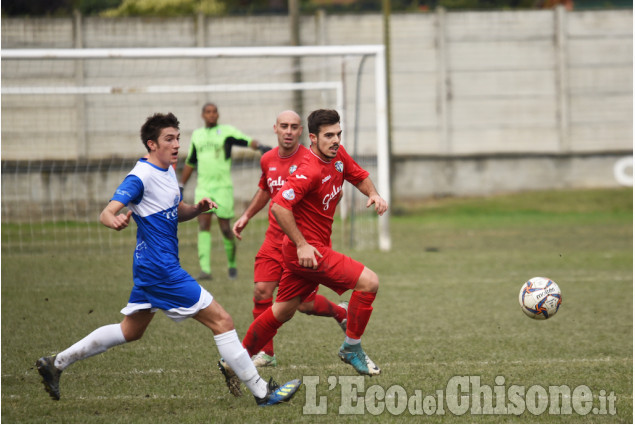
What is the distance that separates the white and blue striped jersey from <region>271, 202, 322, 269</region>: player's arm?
2.19 ft

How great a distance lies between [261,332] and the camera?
5.66 meters

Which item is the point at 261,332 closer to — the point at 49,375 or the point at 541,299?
the point at 49,375

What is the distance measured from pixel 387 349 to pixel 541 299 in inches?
50.0

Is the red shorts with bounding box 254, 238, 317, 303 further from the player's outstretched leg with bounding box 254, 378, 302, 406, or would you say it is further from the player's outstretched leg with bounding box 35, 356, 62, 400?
the player's outstretched leg with bounding box 35, 356, 62, 400

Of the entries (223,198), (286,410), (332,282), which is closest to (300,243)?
(332,282)

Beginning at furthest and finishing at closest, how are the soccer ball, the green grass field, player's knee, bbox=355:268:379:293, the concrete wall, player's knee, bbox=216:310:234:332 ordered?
the concrete wall
the soccer ball
player's knee, bbox=355:268:379:293
player's knee, bbox=216:310:234:332
the green grass field

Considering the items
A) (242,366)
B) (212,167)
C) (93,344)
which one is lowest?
(242,366)

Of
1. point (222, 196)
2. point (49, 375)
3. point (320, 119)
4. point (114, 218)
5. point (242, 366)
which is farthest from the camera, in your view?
point (222, 196)

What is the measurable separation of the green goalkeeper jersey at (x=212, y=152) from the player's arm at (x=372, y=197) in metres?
4.81

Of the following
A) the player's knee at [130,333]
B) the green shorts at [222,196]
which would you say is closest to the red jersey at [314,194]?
the player's knee at [130,333]

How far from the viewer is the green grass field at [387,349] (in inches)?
192

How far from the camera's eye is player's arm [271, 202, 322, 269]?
5164mm

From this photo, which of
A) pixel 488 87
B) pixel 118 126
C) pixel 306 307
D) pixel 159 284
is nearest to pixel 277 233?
pixel 306 307

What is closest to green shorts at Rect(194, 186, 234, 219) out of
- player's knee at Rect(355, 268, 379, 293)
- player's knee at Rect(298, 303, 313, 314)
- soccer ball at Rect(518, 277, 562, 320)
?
player's knee at Rect(298, 303, 313, 314)
